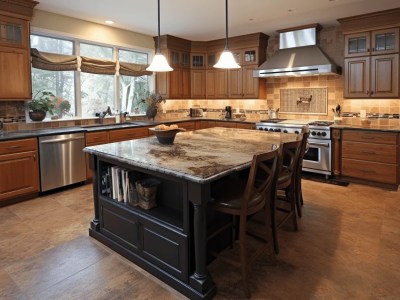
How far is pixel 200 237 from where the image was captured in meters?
2.04

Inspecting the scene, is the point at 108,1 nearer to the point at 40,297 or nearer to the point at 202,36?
the point at 202,36

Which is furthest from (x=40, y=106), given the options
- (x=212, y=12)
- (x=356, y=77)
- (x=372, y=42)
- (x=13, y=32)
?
(x=372, y=42)

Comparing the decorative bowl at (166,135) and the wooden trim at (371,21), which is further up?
the wooden trim at (371,21)

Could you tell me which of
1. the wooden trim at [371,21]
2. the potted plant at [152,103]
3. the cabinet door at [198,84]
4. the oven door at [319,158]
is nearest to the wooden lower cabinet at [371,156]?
the oven door at [319,158]

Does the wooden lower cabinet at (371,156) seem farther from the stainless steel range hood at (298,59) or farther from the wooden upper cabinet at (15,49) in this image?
the wooden upper cabinet at (15,49)

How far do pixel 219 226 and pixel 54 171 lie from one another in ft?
9.56

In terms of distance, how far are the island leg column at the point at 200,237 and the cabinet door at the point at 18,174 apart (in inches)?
119

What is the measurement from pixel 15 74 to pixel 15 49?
0.33m

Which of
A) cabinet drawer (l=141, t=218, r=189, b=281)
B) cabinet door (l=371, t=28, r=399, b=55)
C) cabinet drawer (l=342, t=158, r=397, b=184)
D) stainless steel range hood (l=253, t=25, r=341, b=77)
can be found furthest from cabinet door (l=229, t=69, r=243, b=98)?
cabinet drawer (l=141, t=218, r=189, b=281)

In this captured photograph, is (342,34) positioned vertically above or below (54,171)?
above

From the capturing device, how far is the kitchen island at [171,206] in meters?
2.05

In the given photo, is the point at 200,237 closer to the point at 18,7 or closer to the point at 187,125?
the point at 18,7

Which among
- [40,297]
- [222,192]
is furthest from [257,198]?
[40,297]

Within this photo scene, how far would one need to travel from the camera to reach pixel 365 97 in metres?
4.93
